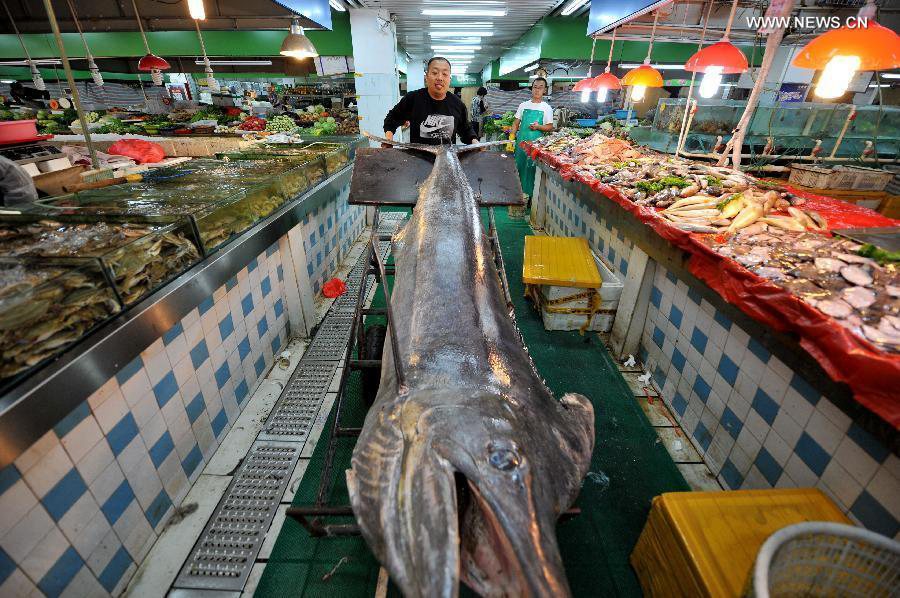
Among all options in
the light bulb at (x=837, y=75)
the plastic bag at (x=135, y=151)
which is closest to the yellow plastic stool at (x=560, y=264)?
the light bulb at (x=837, y=75)

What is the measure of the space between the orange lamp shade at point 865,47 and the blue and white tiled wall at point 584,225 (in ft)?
6.84

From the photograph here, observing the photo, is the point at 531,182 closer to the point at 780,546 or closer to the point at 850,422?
the point at 850,422

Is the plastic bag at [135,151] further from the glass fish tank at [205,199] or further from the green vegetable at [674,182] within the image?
the green vegetable at [674,182]

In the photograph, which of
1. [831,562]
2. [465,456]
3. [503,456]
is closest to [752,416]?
[831,562]

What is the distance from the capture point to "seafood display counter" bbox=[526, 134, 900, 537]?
74.4 inches

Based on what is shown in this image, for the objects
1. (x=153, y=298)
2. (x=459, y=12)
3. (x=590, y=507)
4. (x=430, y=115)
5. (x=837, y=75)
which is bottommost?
(x=590, y=507)

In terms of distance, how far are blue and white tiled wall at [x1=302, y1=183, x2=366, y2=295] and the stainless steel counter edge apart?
5.88 ft

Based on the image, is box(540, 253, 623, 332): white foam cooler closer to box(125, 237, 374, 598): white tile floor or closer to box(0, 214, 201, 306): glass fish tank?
box(125, 237, 374, 598): white tile floor

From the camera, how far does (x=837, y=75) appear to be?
3000mm

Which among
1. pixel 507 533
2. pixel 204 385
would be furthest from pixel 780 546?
pixel 204 385

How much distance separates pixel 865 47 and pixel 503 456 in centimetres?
396

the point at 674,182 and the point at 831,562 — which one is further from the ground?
the point at 674,182

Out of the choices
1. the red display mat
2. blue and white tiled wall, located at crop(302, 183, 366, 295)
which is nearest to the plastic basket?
the red display mat

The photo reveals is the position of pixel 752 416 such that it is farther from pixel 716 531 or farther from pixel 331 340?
pixel 331 340
